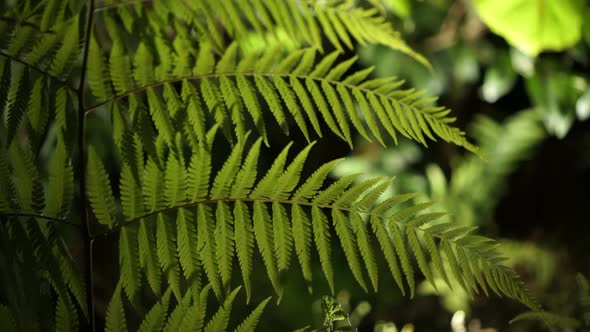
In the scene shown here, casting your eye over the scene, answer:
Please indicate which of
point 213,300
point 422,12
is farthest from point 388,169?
point 213,300

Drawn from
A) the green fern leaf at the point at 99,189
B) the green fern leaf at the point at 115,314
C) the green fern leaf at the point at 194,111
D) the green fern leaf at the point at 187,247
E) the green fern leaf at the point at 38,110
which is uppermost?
the green fern leaf at the point at 38,110

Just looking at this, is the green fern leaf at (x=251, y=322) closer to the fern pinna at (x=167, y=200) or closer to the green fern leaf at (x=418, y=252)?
the fern pinna at (x=167, y=200)

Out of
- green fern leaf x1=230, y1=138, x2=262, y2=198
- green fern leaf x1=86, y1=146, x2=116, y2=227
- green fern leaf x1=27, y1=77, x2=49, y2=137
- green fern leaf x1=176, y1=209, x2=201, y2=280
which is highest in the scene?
green fern leaf x1=27, y1=77, x2=49, y2=137

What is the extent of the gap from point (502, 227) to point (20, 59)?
2.36 metres

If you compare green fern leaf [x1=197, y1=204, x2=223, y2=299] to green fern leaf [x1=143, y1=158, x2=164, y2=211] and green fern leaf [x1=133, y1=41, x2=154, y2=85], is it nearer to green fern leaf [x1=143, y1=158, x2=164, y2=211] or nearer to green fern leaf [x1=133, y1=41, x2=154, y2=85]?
green fern leaf [x1=143, y1=158, x2=164, y2=211]

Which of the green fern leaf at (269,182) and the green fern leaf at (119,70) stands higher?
the green fern leaf at (119,70)

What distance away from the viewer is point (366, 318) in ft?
6.66

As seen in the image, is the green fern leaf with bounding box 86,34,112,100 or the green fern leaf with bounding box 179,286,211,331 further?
the green fern leaf with bounding box 86,34,112,100

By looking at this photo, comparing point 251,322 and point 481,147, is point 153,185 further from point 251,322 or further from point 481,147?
point 481,147

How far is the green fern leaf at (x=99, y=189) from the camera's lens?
2.07ft

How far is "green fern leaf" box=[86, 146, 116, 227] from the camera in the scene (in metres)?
→ 0.63

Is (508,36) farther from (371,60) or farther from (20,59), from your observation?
(20,59)

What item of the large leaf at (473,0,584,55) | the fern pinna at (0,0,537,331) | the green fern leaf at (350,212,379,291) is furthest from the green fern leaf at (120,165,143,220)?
the large leaf at (473,0,584,55)

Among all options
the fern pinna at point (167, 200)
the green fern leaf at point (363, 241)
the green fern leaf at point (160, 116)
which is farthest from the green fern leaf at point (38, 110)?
the green fern leaf at point (363, 241)
